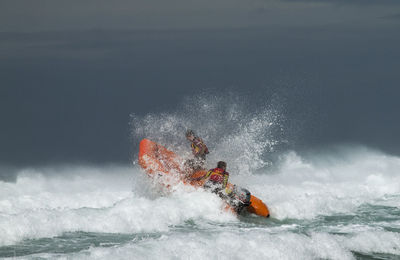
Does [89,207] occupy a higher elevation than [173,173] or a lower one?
lower

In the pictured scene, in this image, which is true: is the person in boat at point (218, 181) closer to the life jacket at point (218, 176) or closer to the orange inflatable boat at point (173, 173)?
the life jacket at point (218, 176)

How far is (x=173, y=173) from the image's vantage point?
12.5 metres

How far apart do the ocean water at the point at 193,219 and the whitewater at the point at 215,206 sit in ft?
0.07

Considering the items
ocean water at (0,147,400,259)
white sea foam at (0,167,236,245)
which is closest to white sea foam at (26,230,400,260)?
ocean water at (0,147,400,259)

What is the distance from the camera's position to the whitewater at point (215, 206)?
26.6ft

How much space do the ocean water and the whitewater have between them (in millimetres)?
21

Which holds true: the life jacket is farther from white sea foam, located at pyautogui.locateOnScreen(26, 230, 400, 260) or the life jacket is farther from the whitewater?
white sea foam, located at pyautogui.locateOnScreen(26, 230, 400, 260)

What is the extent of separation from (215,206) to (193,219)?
599 mm

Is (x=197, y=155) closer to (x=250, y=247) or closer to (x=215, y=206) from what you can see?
(x=215, y=206)

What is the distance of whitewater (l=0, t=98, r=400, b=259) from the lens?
26.6 ft

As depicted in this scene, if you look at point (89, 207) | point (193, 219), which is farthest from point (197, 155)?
point (89, 207)

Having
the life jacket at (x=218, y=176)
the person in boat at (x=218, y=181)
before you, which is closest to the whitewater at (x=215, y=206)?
the person in boat at (x=218, y=181)

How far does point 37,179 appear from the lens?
55.1ft

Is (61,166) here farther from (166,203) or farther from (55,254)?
(55,254)
